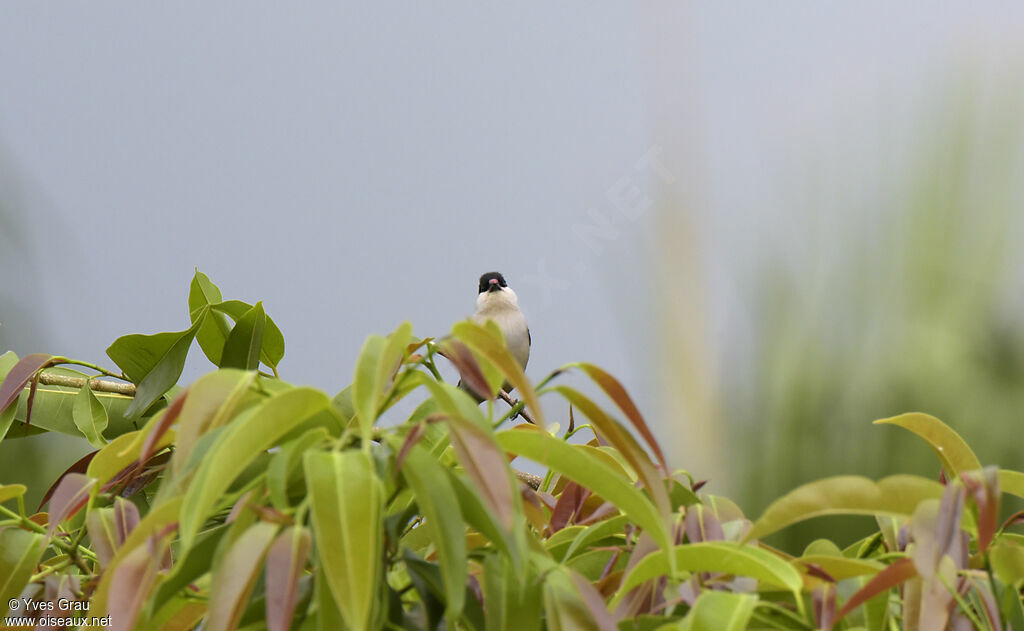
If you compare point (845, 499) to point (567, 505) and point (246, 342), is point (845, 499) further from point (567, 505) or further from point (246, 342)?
point (246, 342)

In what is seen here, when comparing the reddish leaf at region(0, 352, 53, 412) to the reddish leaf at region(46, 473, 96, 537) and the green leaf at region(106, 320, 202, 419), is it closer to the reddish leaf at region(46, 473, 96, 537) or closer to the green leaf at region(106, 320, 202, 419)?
the green leaf at region(106, 320, 202, 419)

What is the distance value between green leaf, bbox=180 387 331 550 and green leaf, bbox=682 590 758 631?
18cm

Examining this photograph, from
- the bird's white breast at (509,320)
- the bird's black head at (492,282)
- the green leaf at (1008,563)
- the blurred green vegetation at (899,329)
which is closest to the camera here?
the green leaf at (1008,563)

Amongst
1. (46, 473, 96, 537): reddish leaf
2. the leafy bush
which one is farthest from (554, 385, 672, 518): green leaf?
(46, 473, 96, 537): reddish leaf

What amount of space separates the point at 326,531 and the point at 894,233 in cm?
136

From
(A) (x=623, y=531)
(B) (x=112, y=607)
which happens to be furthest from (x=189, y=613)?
(A) (x=623, y=531)

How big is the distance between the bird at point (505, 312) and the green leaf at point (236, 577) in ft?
4.44

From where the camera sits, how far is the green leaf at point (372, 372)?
38cm

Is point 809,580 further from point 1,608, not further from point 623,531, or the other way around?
point 1,608

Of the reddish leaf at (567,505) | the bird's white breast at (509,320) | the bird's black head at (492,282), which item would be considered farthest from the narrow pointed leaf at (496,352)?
the bird's black head at (492,282)

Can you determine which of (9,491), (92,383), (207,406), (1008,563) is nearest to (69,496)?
(9,491)

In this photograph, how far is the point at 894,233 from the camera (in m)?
1.50

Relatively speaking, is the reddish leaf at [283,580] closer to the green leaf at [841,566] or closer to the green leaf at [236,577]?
the green leaf at [236,577]

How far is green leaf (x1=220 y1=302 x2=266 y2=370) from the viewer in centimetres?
75
